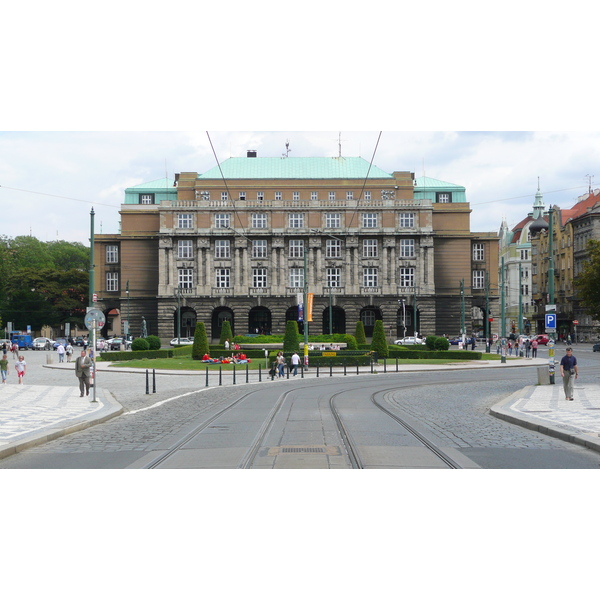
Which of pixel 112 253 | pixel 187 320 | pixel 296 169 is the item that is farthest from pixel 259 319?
pixel 112 253

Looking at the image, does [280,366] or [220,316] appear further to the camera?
[220,316]

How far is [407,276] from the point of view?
89.8 meters

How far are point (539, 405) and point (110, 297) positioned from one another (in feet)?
253

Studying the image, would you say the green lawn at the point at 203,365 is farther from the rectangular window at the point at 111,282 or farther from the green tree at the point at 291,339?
the rectangular window at the point at 111,282

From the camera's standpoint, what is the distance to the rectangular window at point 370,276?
89.6 metres

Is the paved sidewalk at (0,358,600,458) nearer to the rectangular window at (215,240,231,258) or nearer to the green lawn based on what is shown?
the green lawn

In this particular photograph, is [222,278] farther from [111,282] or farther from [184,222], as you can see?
[111,282]

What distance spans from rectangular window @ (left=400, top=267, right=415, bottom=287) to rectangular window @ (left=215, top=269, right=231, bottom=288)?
813 inches

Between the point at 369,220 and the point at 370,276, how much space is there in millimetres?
6666

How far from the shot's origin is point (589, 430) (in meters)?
15.1

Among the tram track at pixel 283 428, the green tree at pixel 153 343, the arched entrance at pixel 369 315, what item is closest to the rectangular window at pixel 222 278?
the arched entrance at pixel 369 315

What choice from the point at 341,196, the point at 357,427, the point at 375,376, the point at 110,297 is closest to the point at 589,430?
the point at 357,427

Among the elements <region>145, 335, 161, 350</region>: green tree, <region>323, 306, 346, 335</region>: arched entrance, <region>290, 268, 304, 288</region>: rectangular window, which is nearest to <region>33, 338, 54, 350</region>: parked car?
<region>290, 268, 304, 288</region>: rectangular window

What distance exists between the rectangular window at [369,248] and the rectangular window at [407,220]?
395 centimetres
